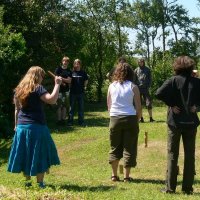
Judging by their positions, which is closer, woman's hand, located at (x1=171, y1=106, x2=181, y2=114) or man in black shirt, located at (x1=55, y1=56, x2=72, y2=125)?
woman's hand, located at (x1=171, y1=106, x2=181, y2=114)

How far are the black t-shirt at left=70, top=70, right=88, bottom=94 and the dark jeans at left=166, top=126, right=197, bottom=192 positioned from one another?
757 centimetres

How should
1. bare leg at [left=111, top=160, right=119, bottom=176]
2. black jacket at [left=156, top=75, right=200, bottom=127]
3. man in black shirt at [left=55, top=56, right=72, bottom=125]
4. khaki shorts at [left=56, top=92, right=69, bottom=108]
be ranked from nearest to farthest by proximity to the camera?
black jacket at [left=156, top=75, right=200, bottom=127], bare leg at [left=111, top=160, right=119, bottom=176], man in black shirt at [left=55, top=56, right=72, bottom=125], khaki shorts at [left=56, top=92, right=69, bottom=108]

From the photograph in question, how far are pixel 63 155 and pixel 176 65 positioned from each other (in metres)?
→ 5.09

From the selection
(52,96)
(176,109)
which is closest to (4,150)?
(52,96)

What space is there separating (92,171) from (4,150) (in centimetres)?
341

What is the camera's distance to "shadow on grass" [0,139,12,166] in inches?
422

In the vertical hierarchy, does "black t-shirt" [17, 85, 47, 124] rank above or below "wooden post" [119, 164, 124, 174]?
above

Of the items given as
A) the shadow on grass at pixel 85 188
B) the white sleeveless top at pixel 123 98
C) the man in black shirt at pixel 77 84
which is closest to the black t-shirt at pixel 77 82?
the man in black shirt at pixel 77 84

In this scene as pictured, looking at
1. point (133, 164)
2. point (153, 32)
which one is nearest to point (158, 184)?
point (133, 164)

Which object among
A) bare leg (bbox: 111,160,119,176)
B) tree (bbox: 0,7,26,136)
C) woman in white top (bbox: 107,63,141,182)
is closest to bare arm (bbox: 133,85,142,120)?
woman in white top (bbox: 107,63,141,182)

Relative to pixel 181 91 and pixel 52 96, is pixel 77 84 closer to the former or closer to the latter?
pixel 52 96

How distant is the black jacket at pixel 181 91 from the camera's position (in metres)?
6.45

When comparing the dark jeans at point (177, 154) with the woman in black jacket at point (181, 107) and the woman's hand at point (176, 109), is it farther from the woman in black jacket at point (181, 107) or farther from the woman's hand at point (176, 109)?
the woman's hand at point (176, 109)

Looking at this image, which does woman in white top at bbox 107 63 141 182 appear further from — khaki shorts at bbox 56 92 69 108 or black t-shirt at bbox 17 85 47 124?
khaki shorts at bbox 56 92 69 108
